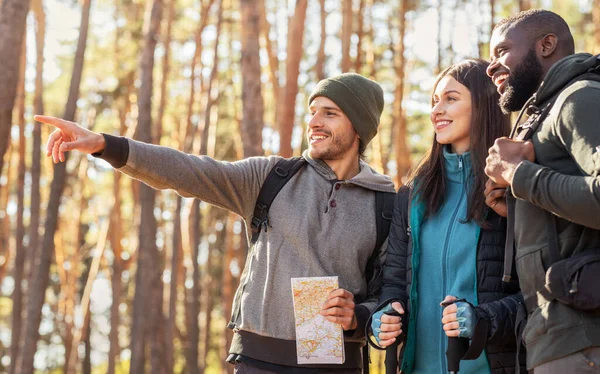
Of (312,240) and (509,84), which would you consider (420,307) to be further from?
(509,84)

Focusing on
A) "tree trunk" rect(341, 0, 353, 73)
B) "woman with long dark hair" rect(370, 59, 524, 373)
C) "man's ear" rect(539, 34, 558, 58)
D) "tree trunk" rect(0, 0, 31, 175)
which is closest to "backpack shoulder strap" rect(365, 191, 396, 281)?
"woman with long dark hair" rect(370, 59, 524, 373)

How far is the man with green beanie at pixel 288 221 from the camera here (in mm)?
4105

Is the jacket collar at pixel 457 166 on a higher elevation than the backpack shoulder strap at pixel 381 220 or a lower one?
higher

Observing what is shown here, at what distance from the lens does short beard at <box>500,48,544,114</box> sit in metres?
3.49

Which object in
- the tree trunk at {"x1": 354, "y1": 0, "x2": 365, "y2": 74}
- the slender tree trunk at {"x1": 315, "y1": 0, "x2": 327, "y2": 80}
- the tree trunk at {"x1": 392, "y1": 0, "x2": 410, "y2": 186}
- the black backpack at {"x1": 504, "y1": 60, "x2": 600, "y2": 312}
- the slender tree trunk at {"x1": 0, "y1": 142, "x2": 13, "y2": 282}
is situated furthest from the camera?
the slender tree trunk at {"x1": 0, "y1": 142, "x2": 13, "y2": 282}

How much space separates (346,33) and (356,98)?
10.7 meters

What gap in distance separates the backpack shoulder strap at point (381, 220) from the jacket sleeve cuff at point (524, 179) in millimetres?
1406

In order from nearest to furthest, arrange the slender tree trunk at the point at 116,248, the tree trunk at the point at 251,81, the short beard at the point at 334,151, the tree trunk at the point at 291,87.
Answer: the short beard at the point at 334,151 → the tree trunk at the point at 251,81 → the tree trunk at the point at 291,87 → the slender tree trunk at the point at 116,248

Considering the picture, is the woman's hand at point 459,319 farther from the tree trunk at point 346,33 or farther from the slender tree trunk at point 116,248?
the slender tree trunk at point 116,248

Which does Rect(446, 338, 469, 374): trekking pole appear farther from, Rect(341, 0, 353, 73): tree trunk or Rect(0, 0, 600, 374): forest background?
Rect(341, 0, 353, 73): tree trunk

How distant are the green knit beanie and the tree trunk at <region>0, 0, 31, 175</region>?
10.7ft

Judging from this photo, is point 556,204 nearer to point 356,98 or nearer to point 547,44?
point 547,44

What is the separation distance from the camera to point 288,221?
432 centimetres

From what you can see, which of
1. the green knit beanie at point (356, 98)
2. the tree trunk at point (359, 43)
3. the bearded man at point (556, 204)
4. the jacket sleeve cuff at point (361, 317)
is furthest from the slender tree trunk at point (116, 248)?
the bearded man at point (556, 204)
